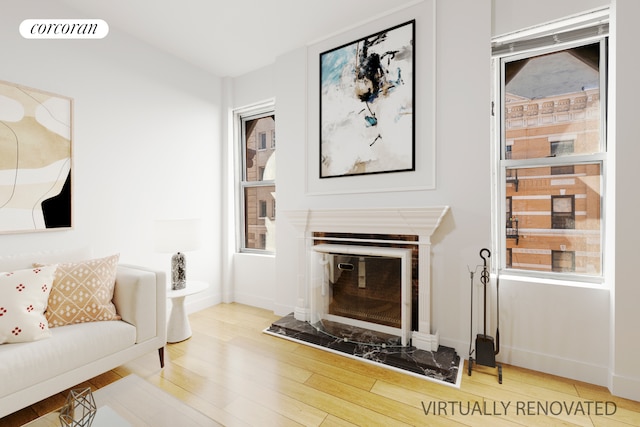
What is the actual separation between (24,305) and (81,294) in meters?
0.26

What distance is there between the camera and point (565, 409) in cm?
168

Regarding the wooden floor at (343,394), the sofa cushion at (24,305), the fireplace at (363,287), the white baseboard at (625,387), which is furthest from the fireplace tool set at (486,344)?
the sofa cushion at (24,305)

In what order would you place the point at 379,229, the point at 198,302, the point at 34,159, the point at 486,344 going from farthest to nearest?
1. the point at 198,302
2. the point at 379,229
3. the point at 34,159
4. the point at 486,344

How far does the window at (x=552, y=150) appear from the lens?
2025mm

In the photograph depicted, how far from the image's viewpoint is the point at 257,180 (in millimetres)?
3600

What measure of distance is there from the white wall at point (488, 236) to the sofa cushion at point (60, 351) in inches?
80.7

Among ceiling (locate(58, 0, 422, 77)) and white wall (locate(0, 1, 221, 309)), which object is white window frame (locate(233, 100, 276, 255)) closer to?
white wall (locate(0, 1, 221, 309))

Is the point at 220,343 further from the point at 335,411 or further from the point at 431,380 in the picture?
the point at 431,380

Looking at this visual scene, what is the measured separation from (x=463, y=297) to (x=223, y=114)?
320cm

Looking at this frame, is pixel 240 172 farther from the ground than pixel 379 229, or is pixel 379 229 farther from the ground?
pixel 240 172

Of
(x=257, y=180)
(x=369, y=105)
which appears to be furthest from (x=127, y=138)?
(x=369, y=105)

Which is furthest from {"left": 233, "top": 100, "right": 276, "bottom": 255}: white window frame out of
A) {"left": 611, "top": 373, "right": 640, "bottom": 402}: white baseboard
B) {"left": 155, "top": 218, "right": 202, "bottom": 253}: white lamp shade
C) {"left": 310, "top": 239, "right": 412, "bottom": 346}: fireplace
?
{"left": 611, "top": 373, "right": 640, "bottom": 402}: white baseboard

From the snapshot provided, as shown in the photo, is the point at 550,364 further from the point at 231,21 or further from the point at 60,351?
→ the point at 231,21

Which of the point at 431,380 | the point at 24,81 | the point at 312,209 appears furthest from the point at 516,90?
the point at 24,81
